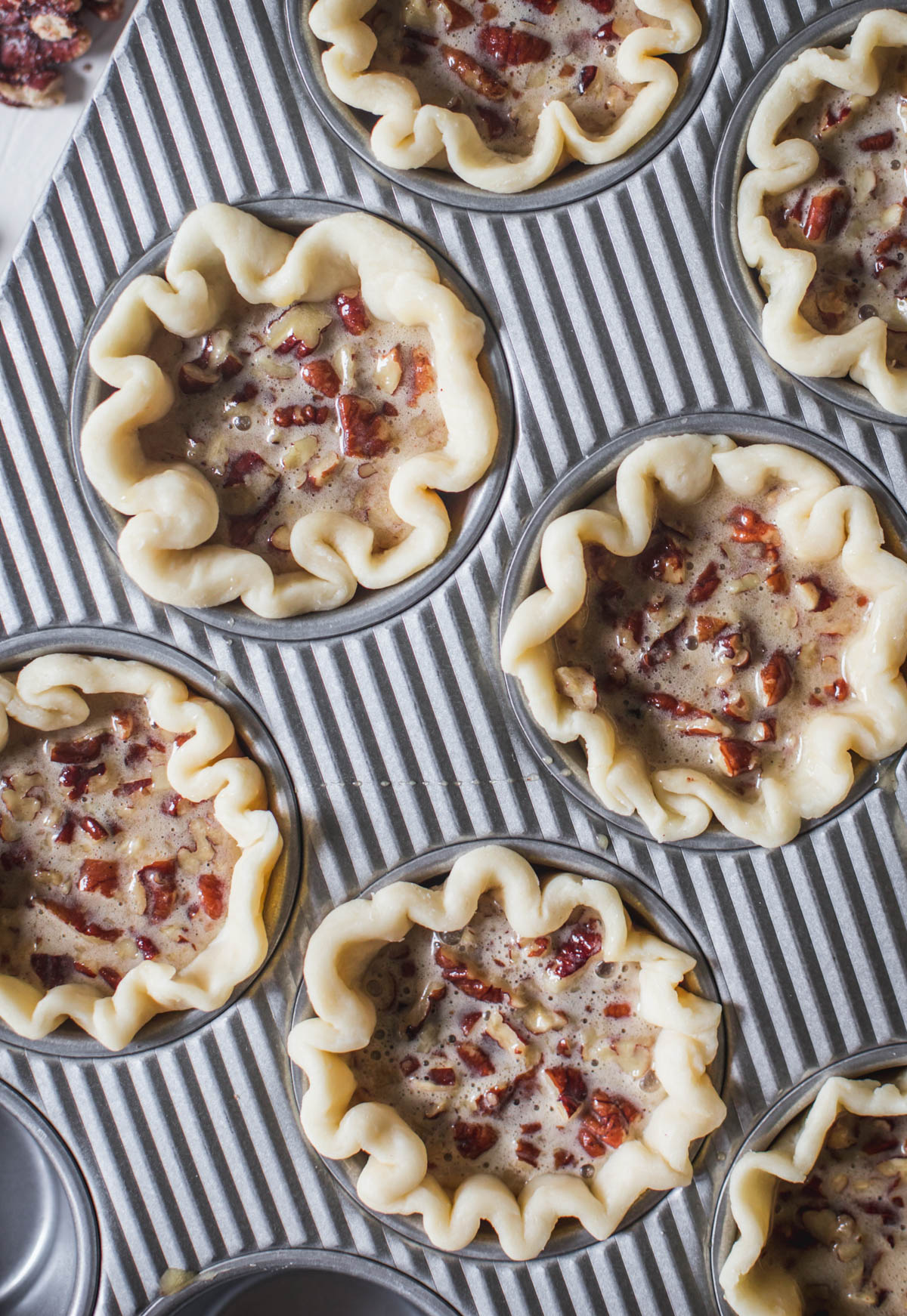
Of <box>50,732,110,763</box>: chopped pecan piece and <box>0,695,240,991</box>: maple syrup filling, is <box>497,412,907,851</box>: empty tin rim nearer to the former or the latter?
<box>0,695,240,991</box>: maple syrup filling

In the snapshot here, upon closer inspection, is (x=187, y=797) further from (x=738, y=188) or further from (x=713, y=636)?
(x=738, y=188)

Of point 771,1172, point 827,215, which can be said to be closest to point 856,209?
point 827,215

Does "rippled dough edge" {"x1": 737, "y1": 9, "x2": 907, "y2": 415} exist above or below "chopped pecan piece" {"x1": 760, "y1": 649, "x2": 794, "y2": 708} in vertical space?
above

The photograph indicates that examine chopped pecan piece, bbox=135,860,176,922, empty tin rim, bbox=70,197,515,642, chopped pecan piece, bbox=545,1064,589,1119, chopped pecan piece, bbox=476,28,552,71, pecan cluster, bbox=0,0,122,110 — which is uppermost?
pecan cluster, bbox=0,0,122,110

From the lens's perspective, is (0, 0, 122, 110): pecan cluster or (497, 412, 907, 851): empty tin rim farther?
(0, 0, 122, 110): pecan cluster

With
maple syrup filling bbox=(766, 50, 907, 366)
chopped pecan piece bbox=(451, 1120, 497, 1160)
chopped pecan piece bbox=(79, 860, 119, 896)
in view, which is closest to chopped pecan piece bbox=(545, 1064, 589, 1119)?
chopped pecan piece bbox=(451, 1120, 497, 1160)

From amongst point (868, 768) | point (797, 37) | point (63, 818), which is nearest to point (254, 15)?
point (797, 37)

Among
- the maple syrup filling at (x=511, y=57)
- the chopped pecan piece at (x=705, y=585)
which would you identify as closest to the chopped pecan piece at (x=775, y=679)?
the chopped pecan piece at (x=705, y=585)
